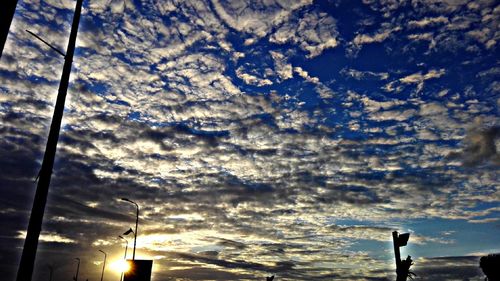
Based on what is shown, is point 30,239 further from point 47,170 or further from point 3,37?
point 3,37

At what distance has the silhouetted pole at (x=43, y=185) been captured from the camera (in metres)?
5.34

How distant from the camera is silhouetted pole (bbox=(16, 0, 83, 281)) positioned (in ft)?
17.5

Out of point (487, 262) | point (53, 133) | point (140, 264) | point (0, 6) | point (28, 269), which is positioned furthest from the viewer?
point (140, 264)

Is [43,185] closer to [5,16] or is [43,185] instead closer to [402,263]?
[5,16]

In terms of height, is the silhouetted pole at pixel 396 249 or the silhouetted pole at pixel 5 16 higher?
the silhouetted pole at pixel 5 16

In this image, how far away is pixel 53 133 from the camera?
6.23 meters

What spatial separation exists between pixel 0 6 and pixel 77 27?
11.7 feet

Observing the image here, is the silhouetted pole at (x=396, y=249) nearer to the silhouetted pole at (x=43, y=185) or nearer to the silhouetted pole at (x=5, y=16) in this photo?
the silhouetted pole at (x=43, y=185)

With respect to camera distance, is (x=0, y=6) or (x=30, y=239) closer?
(x=0, y=6)

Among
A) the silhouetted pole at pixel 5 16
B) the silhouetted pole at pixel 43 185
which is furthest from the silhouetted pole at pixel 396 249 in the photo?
the silhouetted pole at pixel 5 16

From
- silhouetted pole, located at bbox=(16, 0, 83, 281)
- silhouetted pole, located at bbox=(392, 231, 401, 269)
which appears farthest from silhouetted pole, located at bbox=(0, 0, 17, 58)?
silhouetted pole, located at bbox=(392, 231, 401, 269)

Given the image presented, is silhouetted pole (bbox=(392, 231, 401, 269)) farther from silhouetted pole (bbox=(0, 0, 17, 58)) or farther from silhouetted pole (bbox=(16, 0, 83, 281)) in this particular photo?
silhouetted pole (bbox=(0, 0, 17, 58))

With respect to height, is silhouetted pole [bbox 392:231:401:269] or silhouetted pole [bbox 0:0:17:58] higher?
silhouetted pole [bbox 0:0:17:58]

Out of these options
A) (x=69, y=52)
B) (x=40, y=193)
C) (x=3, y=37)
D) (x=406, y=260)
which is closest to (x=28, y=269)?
(x=40, y=193)
